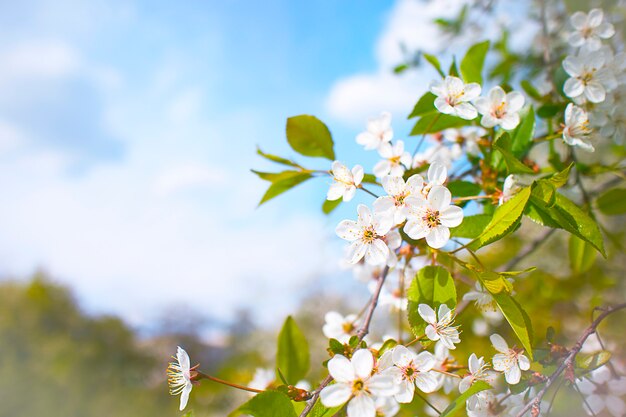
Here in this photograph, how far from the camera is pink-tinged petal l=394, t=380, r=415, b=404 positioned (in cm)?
44

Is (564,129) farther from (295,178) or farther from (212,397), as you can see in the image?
(212,397)

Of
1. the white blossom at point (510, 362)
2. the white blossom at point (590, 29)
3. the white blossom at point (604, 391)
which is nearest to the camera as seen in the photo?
the white blossom at point (510, 362)

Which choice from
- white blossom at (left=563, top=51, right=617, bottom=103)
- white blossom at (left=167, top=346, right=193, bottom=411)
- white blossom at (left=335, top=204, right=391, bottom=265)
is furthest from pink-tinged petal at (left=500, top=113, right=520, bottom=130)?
white blossom at (left=167, top=346, right=193, bottom=411)

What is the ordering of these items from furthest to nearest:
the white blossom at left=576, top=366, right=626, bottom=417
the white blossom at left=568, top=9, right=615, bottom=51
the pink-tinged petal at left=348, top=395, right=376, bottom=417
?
1. the white blossom at left=568, top=9, right=615, bottom=51
2. the white blossom at left=576, top=366, right=626, bottom=417
3. the pink-tinged petal at left=348, top=395, right=376, bottom=417

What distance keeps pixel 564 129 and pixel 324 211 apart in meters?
0.32

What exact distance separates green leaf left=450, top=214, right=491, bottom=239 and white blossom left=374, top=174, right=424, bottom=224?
0.07 meters

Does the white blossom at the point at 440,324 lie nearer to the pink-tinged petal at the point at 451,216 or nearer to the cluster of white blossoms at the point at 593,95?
the pink-tinged petal at the point at 451,216

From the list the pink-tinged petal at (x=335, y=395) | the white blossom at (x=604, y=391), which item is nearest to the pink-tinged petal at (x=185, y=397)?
the pink-tinged petal at (x=335, y=395)

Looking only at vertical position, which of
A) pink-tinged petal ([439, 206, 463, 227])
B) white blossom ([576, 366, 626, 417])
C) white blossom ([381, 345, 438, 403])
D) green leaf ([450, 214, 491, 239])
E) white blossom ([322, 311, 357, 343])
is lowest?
white blossom ([576, 366, 626, 417])

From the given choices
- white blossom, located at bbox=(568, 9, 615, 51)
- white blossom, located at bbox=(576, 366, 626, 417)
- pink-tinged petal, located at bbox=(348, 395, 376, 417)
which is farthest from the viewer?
white blossom, located at bbox=(568, 9, 615, 51)

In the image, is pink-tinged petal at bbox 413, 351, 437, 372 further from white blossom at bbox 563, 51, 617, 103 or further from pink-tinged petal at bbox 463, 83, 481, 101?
white blossom at bbox 563, 51, 617, 103

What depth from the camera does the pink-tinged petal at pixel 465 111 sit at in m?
0.56

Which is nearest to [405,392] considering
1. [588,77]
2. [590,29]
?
[588,77]

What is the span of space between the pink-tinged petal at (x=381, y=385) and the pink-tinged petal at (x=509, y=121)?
0.33m
